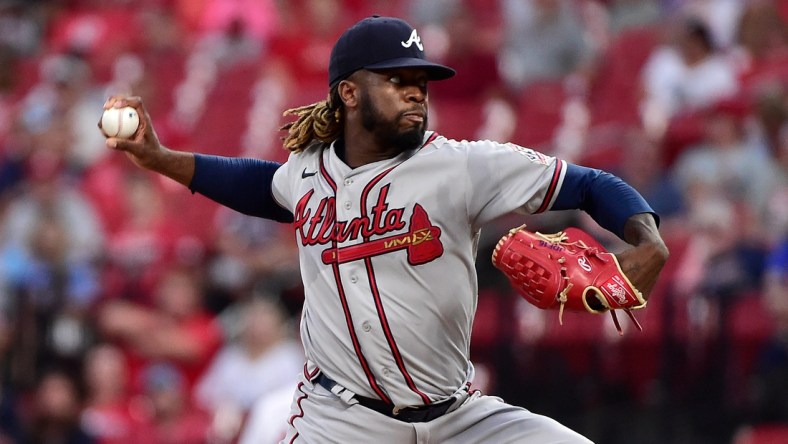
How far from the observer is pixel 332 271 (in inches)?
164

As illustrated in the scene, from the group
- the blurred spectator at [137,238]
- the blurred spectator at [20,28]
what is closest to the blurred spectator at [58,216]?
the blurred spectator at [137,238]

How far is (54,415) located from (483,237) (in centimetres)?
279

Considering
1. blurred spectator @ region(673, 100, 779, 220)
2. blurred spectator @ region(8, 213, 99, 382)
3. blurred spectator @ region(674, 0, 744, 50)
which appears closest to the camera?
blurred spectator @ region(673, 100, 779, 220)

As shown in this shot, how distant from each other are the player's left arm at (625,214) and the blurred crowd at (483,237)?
8.63 ft

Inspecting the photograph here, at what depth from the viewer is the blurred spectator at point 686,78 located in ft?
28.7

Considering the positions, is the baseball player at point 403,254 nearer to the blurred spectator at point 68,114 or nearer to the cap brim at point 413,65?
the cap brim at point 413,65

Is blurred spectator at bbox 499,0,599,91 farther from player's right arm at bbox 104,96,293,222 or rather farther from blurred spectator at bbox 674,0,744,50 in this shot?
player's right arm at bbox 104,96,293,222

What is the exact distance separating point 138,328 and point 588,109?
3259 millimetres

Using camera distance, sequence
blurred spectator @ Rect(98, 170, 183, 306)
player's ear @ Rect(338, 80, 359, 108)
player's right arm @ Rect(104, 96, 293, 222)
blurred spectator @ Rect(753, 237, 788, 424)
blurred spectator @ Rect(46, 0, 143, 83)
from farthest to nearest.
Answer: blurred spectator @ Rect(46, 0, 143, 83)
blurred spectator @ Rect(98, 170, 183, 306)
blurred spectator @ Rect(753, 237, 788, 424)
player's right arm @ Rect(104, 96, 293, 222)
player's ear @ Rect(338, 80, 359, 108)

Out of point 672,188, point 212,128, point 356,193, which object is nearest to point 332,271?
point 356,193

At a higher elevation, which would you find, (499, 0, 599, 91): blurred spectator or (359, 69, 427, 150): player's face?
(359, 69, 427, 150): player's face

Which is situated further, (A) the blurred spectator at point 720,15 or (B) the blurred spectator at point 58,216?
(B) the blurred spectator at point 58,216

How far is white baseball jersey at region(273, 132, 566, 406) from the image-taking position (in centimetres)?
405

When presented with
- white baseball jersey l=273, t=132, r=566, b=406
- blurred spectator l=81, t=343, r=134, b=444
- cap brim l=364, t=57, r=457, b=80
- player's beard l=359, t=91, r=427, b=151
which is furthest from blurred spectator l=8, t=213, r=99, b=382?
cap brim l=364, t=57, r=457, b=80
